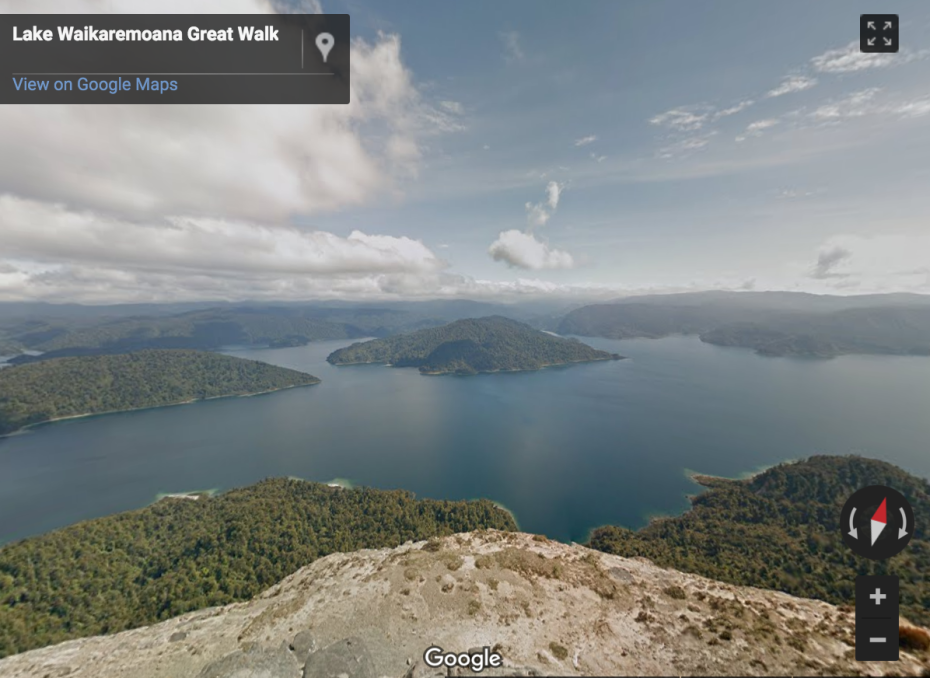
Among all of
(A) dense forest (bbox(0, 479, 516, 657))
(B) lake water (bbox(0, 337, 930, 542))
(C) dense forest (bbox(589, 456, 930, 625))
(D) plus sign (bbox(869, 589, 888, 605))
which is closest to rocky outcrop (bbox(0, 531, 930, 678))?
(D) plus sign (bbox(869, 589, 888, 605))

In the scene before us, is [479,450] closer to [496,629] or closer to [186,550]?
[186,550]

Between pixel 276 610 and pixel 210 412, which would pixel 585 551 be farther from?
pixel 210 412

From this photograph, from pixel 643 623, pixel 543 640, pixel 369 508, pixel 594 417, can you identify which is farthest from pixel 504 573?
pixel 594 417

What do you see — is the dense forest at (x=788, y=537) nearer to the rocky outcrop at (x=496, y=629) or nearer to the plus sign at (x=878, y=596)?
the rocky outcrop at (x=496, y=629)

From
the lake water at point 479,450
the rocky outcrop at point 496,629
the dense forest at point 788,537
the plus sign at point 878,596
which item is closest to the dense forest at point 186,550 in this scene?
the rocky outcrop at point 496,629

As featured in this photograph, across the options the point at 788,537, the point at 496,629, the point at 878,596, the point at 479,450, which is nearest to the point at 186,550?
the point at 496,629
